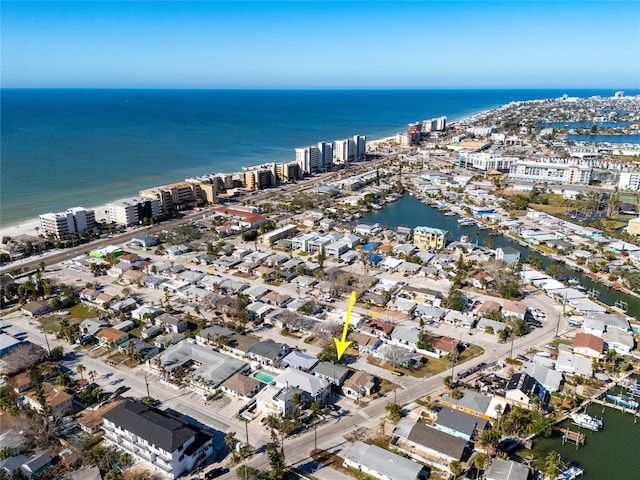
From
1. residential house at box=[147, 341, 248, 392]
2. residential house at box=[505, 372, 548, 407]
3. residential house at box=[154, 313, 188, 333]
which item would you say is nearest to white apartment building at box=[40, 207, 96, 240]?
residential house at box=[154, 313, 188, 333]

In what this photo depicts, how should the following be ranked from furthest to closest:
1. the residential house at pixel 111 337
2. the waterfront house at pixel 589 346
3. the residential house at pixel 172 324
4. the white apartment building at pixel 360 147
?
the white apartment building at pixel 360 147 < the residential house at pixel 172 324 < the residential house at pixel 111 337 < the waterfront house at pixel 589 346

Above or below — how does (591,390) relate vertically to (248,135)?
below

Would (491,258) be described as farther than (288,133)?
No

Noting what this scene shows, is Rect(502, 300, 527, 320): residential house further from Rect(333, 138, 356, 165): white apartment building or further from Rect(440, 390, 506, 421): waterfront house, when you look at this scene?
Rect(333, 138, 356, 165): white apartment building

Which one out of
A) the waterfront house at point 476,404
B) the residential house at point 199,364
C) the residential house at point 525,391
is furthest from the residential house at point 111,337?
the residential house at point 525,391

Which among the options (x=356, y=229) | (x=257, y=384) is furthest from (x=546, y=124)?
(x=257, y=384)

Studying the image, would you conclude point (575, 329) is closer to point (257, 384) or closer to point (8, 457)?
point (257, 384)

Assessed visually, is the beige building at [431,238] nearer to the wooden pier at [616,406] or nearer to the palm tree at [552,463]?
the wooden pier at [616,406]
